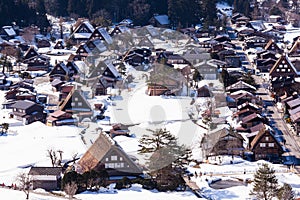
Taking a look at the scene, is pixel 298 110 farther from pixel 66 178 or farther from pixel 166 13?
pixel 166 13

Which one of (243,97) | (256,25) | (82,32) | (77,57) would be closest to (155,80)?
(243,97)

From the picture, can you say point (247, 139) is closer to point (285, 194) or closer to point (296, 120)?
point (296, 120)

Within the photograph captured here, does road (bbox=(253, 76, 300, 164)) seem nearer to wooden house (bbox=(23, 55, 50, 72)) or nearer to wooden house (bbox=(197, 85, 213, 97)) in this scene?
wooden house (bbox=(197, 85, 213, 97))

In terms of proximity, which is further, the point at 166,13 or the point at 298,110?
the point at 166,13

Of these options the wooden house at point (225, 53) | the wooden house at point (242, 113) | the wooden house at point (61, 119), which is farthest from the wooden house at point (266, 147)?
the wooden house at point (225, 53)

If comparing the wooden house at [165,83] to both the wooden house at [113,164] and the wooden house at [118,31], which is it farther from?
the wooden house at [118,31]

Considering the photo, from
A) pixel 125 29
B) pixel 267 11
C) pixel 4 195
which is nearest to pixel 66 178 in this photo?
pixel 4 195
